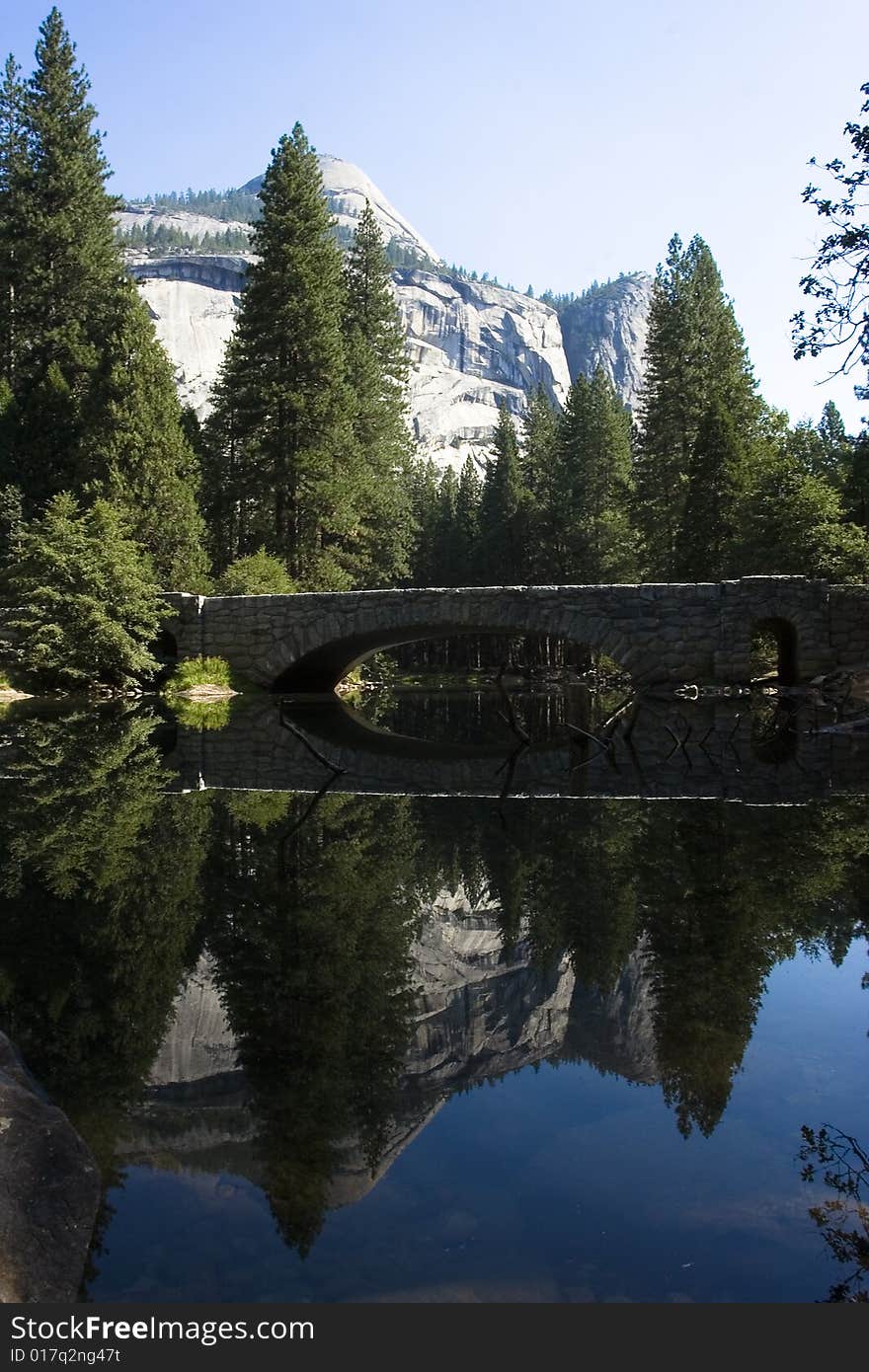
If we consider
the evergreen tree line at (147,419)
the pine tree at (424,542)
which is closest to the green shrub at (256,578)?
the evergreen tree line at (147,419)

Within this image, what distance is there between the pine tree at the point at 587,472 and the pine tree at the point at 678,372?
504cm

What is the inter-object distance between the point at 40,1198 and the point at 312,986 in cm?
190

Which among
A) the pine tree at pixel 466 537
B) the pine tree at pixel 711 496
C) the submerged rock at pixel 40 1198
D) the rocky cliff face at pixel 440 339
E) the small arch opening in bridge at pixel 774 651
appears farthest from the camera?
the rocky cliff face at pixel 440 339

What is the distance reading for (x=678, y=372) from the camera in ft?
147

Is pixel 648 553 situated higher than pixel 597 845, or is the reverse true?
pixel 648 553

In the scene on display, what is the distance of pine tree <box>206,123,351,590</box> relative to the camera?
36.5m

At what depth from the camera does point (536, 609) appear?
80.3 ft

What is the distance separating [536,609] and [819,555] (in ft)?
24.8

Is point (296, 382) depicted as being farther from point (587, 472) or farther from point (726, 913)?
point (726, 913)

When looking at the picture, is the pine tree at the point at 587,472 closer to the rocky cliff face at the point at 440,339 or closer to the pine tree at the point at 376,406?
the pine tree at the point at 376,406

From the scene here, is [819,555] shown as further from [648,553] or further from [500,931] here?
[500,931]

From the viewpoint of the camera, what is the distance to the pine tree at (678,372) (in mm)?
43531

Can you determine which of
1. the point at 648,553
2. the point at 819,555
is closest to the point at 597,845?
the point at 819,555

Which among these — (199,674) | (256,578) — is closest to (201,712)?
(199,674)
